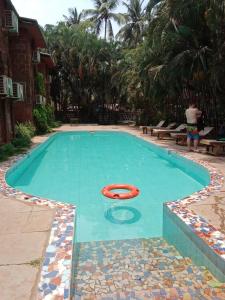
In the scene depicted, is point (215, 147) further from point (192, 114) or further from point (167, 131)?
point (167, 131)

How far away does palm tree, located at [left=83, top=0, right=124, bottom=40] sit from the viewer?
31219 millimetres

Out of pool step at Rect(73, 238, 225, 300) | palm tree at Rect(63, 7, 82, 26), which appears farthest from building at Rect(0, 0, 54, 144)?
palm tree at Rect(63, 7, 82, 26)

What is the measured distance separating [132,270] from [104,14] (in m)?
32.6

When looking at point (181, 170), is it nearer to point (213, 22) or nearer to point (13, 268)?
point (213, 22)

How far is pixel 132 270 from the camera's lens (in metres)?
3.29

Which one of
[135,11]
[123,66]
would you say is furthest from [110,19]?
[123,66]

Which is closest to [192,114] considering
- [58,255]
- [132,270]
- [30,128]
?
[132,270]

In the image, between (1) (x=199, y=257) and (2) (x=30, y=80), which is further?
(2) (x=30, y=80)

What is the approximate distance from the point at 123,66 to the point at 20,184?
17908 millimetres

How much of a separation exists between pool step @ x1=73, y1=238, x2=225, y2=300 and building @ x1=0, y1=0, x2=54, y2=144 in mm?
A: 8264

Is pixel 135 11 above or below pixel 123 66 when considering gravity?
above

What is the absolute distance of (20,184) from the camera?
24.8ft

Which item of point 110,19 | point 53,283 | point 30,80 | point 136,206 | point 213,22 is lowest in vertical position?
point 136,206

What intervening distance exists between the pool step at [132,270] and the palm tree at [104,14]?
1208 inches
